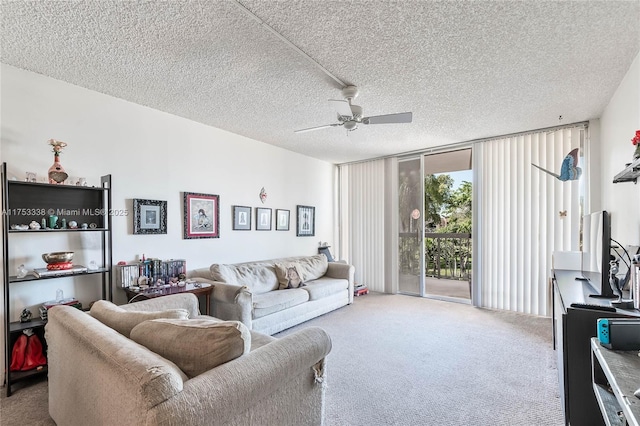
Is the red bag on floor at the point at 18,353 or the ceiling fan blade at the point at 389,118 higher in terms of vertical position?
the ceiling fan blade at the point at 389,118

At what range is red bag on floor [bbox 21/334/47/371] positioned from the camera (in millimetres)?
2266

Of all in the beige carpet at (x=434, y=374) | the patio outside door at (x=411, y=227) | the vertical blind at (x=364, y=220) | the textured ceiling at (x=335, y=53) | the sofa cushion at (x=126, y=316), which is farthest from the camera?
the vertical blind at (x=364, y=220)

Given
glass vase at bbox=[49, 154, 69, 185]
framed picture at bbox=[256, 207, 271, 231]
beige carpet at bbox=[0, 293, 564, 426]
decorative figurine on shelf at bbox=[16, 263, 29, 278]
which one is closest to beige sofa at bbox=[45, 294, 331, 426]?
beige carpet at bbox=[0, 293, 564, 426]

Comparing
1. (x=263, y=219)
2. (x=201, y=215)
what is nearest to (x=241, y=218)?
(x=263, y=219)

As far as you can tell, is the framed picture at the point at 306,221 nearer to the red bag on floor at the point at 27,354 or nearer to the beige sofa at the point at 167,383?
the red bag on floor at the point at 27,354

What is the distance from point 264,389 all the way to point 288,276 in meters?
2.72

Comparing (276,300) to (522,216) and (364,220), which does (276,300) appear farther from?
(522,216)

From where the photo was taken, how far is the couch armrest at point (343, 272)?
469cm

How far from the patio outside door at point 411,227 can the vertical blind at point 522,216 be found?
0.93 meters

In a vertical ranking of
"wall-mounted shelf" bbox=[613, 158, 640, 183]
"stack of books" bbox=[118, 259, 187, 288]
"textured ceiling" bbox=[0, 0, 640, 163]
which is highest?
"textured ceiling" bbox=[0, 0, 640, 163]

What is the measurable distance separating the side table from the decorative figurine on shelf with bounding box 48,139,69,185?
1086mm

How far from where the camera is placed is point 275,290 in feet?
12.7

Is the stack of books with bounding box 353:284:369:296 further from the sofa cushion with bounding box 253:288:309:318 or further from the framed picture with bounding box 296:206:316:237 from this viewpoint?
the sofa cushion with bounding box 253:288:309:318

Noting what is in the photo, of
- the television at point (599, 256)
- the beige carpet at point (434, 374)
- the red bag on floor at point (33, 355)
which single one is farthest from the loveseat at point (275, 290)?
the television at point (599, 256)
